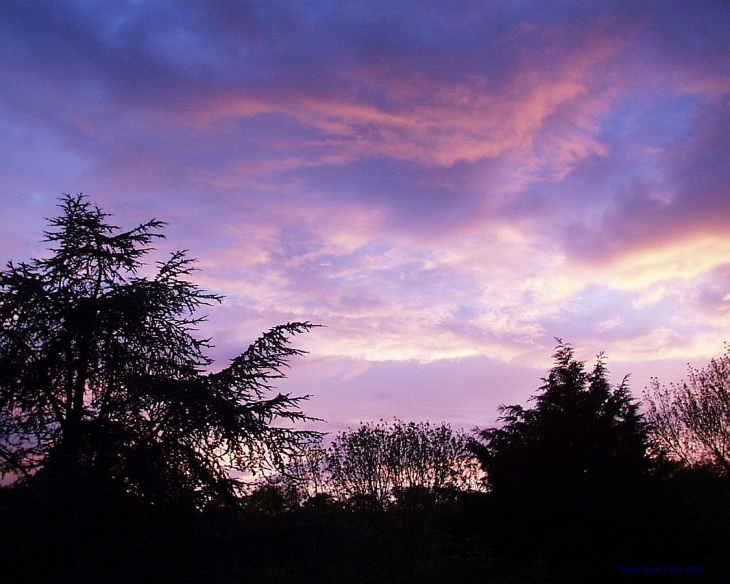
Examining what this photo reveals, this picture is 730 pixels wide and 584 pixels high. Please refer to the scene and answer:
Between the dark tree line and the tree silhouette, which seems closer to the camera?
the dark tree line

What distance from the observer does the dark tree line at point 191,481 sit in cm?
996

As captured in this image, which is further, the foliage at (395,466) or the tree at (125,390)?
the foliage at (395,466)

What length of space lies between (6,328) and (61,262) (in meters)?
1.78

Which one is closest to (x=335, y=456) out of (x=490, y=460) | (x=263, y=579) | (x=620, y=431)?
(x=490, y=460)

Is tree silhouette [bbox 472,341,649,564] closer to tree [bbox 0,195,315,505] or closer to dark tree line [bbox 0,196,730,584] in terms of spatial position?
dark tree line [bbox 0,196,730,584]

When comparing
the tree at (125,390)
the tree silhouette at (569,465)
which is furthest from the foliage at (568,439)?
the tree at (125,390)

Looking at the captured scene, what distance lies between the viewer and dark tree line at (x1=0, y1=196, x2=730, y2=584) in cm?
996

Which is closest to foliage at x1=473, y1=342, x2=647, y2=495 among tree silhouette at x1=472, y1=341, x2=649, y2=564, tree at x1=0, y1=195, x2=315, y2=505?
tree silhouette at x1=472, y1=341, x2=649, y2=564

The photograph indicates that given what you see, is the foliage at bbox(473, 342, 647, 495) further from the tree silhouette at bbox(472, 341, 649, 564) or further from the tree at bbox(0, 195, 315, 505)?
the tree at bbox(0, 195, 315, 505)

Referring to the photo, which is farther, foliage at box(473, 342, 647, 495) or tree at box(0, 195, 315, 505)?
foliage at box(473, 342, 647, 495)

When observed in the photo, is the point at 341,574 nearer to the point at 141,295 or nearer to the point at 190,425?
the point at 190,425

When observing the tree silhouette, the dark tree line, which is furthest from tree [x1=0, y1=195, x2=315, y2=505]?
the tree silhouette

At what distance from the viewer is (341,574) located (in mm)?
12516

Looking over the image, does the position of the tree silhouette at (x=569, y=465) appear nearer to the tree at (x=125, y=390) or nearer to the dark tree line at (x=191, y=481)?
the dark tree line at (x=191, y=481)
